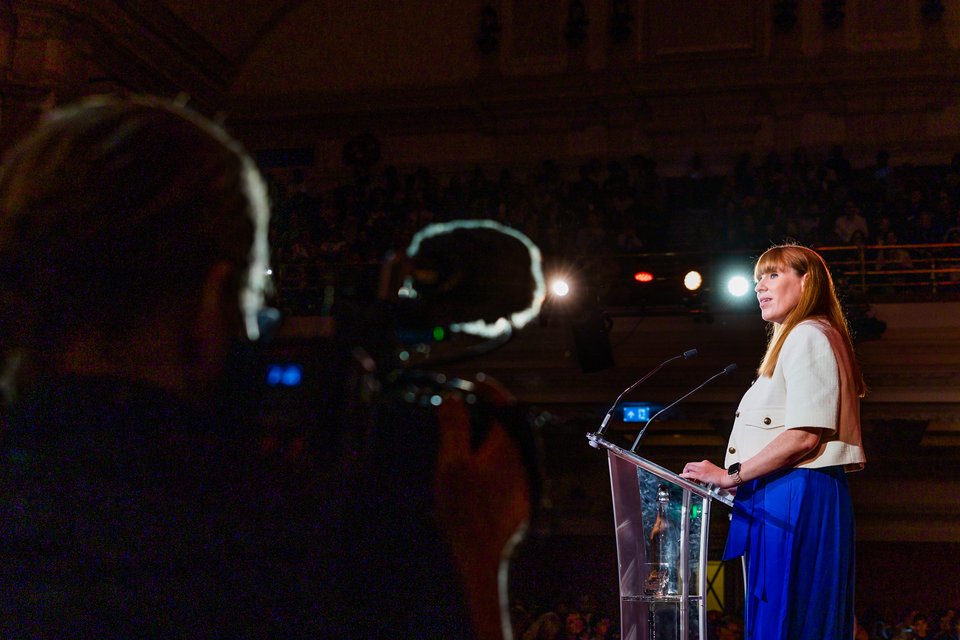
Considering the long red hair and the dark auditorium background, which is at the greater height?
the dark auditorium background

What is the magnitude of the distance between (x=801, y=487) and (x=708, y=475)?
8.8 inches

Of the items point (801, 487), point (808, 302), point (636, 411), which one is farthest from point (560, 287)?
point (801, 487)

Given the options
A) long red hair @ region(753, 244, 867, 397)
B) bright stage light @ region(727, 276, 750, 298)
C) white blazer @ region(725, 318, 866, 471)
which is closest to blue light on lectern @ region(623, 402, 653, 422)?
bright stage light @ region(727, 276, 750, 298)

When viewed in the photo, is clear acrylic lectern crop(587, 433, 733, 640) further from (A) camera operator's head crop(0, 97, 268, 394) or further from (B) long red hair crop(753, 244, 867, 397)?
(A) camera operator's head crop(0, 97, 268, 394)

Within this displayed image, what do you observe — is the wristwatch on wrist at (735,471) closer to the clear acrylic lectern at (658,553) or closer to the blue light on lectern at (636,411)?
the clear acrylic lectern at (658,553)

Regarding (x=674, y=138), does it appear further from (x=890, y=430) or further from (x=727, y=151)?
(x=890, y=430)

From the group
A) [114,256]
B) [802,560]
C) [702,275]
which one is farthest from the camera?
[702,275]

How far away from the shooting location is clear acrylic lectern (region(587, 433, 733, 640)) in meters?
2.32

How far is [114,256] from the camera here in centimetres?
48

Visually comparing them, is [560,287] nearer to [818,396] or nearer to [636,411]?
[636,411]

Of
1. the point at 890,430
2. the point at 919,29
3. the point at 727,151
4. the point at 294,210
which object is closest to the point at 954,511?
the point at 890,430

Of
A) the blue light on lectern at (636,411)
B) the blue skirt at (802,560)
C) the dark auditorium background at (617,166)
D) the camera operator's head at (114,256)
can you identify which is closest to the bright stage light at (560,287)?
the dark auditorium background at (617,166)

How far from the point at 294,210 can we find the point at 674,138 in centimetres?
476

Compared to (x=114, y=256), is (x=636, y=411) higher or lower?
higher
